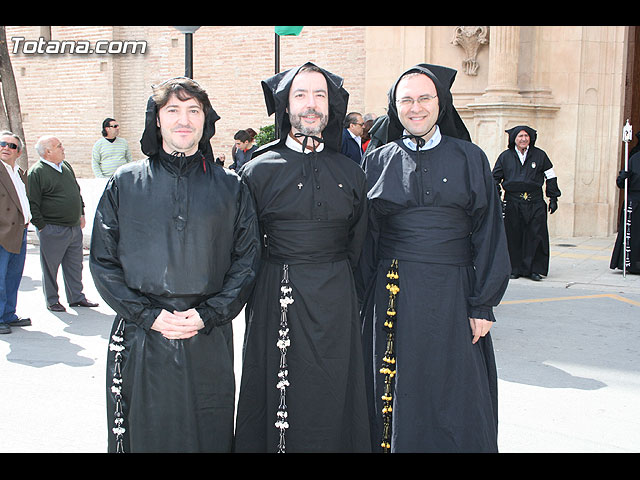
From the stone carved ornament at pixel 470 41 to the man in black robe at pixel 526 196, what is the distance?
13.8ft

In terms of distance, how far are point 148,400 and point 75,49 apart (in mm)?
17741

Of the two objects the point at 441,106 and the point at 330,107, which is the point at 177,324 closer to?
the point at 330,107

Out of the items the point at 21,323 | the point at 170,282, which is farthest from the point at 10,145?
the point at 170,282

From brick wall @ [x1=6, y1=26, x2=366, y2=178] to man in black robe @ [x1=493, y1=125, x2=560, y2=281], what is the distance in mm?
6025

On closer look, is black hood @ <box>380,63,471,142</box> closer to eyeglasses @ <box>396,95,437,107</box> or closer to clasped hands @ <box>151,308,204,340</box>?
eyeglasses @ <box>396,95,437,107</box>

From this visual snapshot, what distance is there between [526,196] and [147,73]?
38.6ft

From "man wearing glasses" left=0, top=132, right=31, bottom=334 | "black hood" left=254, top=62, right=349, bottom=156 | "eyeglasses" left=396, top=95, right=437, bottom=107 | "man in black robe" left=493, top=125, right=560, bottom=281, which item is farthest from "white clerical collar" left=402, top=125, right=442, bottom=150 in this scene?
"man in black robe" left=493, top=125, right=560, bottom=281

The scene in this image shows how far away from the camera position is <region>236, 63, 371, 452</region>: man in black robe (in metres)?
3.58

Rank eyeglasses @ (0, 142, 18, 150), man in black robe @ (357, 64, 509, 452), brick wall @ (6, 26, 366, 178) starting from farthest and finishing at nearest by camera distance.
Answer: brick wall @ (6, 26, 366, 178)
eyeglasses @ (0, 142, 18, 150)
man in black robe @ (357, 64, 509, 452)

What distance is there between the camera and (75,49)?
1920 centimetres

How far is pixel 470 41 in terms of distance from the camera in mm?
13922
